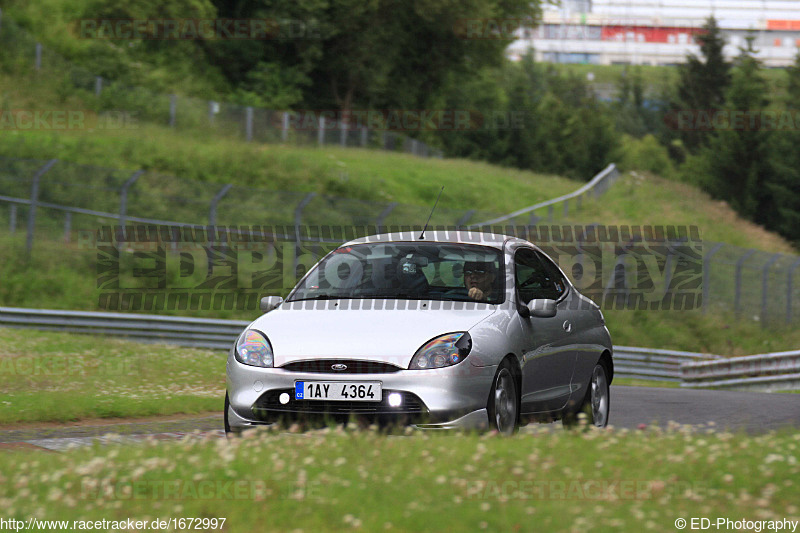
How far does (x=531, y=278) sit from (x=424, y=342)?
2.00m

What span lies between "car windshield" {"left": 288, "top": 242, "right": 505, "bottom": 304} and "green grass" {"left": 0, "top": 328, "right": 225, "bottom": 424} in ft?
11.5

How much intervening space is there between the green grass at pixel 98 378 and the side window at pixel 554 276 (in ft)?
14.4

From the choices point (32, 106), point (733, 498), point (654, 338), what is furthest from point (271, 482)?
point (32, 106)

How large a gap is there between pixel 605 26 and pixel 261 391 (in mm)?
190311

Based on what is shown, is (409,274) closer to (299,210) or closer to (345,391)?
(345,391)

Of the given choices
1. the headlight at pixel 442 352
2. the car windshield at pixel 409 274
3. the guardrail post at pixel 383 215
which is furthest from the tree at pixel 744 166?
the headlight at pixel 442 352

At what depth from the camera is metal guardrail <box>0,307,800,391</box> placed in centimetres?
1933

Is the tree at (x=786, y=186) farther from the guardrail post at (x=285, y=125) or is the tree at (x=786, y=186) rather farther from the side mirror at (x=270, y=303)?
the side mirror at (x=270, y=303)

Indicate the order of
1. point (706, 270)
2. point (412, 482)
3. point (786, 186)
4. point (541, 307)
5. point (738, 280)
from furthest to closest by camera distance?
point (786, 186), point (738, 280), point (706, 270), point (541, 307), point (412, 482)

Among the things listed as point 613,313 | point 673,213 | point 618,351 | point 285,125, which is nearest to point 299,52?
point 285,125

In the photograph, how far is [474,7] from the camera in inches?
2007

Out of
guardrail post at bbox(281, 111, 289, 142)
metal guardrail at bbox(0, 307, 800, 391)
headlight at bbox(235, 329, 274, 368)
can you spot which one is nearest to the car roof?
headlight at bbox(235, 329, 274, 368)

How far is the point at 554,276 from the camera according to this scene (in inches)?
381

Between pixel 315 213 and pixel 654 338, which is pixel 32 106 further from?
pixel 654 338
